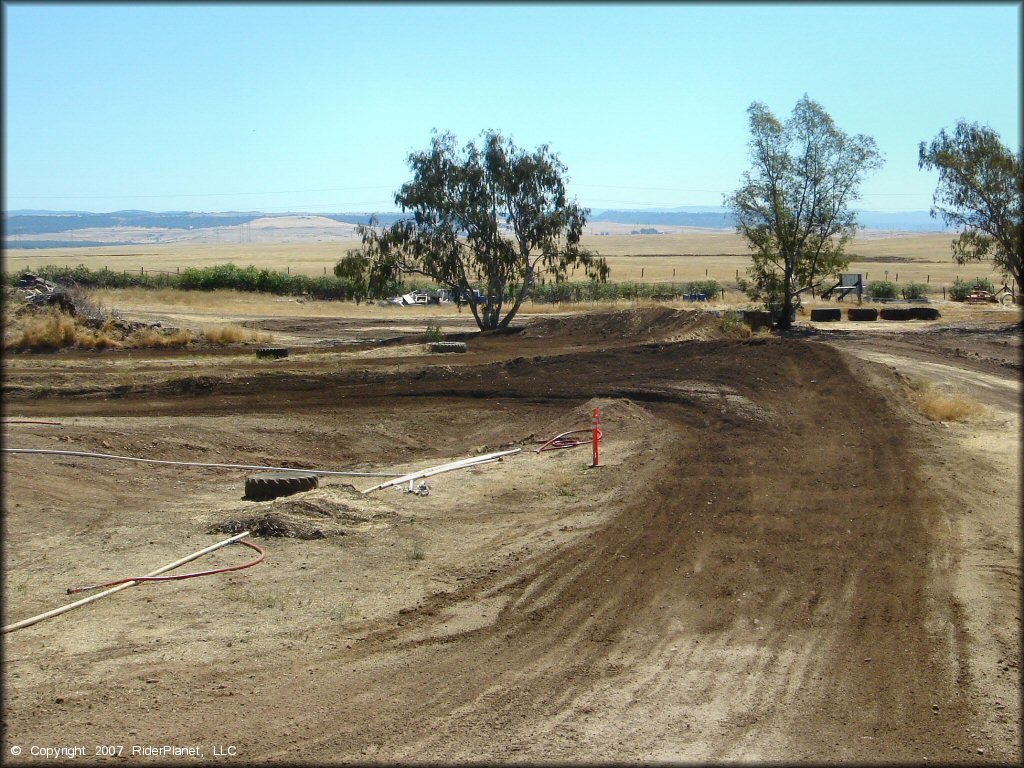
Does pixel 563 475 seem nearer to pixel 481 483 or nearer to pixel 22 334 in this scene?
pixel 481 483

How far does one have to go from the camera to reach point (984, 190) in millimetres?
41438

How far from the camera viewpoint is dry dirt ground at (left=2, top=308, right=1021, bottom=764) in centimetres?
773

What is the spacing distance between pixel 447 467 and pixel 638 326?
22984mm

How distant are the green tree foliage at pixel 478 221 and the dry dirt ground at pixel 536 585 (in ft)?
71.2

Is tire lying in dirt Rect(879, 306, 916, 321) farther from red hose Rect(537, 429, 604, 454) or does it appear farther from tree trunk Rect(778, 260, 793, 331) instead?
red hose Rect(537, 429, 604, 454)

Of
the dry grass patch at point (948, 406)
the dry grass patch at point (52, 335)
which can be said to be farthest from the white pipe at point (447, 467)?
the dry grass patch at point (52, 335)

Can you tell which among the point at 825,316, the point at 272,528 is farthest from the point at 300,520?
the point at 825,316

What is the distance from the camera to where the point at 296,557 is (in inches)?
465

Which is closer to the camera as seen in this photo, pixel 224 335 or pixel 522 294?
pixel 224 335

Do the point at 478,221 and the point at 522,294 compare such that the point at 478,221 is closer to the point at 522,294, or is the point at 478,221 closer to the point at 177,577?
the point at 522,294

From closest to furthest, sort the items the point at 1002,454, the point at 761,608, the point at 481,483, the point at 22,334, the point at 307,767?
the point at 307,767, the point at 761,608, the point at 481,483, the point at 1002,454, the point at 22,334

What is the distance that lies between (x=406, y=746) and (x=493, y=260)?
3761cm

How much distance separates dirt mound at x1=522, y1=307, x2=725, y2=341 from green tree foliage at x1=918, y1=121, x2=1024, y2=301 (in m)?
13.0

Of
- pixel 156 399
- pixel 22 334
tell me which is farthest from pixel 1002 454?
pixel 22 334
